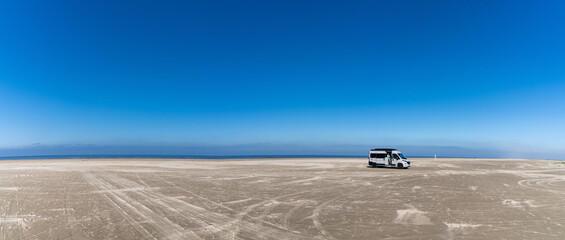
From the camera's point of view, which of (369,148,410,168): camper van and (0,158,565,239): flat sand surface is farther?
(369,148,410,168): camper van

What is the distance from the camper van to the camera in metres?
38.0

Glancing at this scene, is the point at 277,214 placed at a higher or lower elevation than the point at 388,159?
lower

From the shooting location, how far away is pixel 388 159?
127ft

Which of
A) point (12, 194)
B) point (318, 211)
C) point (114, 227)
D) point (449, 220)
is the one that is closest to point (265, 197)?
point (318, 211)

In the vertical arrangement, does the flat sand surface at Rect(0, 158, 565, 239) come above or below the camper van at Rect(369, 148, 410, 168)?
below

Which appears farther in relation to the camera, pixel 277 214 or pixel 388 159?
pixel 388 159

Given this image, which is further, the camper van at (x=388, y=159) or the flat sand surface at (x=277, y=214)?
the camper van at (x=388, y=159)

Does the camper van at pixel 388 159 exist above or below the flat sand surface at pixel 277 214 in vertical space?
above

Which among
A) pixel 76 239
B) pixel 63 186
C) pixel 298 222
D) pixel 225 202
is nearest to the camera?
pixel 76 239

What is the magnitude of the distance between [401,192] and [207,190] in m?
12.3

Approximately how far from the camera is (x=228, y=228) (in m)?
9.77

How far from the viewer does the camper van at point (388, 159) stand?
37969 millimetres

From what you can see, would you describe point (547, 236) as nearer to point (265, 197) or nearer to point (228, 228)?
point (228, 228)

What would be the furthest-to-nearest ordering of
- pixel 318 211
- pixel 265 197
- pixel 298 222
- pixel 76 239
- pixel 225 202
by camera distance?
1. pixel 265 197
2. pixel 225 202
3. pixel 318 211
4. pixel 298 222
5. pixel 76 239
